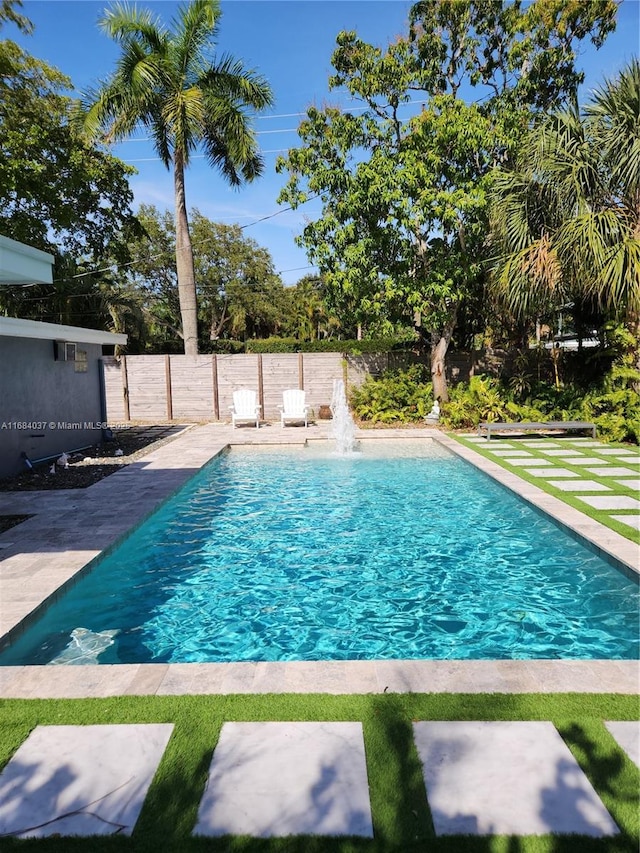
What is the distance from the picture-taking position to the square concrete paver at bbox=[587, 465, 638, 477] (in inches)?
313

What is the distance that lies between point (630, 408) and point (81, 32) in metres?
16.2

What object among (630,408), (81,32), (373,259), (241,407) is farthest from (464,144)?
(81,32)

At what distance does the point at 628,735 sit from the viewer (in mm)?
2506

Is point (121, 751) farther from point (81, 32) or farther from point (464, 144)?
point (81, 32)

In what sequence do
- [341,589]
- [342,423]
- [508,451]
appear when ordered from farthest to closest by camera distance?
1. [342,423]
2. [508,451]
3. [341,589]

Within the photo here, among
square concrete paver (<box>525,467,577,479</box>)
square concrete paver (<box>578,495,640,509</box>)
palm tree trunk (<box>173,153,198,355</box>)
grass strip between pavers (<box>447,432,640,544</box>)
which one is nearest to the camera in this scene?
grass strip between pavers (<box>447,432,640,544</box>)

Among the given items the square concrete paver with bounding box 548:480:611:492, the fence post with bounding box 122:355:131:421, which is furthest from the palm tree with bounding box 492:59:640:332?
the fence post with bounding box 122:355:131:421

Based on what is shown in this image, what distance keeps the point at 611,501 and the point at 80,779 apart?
6.25 meters

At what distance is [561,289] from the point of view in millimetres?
10922

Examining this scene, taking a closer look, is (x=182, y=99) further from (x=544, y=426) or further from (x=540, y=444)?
(x=540, y=444)

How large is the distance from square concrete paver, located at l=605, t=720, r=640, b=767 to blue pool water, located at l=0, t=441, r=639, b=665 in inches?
45.5

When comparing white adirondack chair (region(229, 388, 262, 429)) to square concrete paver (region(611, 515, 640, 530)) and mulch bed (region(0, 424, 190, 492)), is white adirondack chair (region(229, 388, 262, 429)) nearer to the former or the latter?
mulch bed (region(0, 424, 190, 492))

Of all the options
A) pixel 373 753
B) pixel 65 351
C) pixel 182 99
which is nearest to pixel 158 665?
pixel 373 753

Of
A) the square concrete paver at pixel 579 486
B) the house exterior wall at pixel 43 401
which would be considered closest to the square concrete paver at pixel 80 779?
the square concrete paver at pixel 579 486
